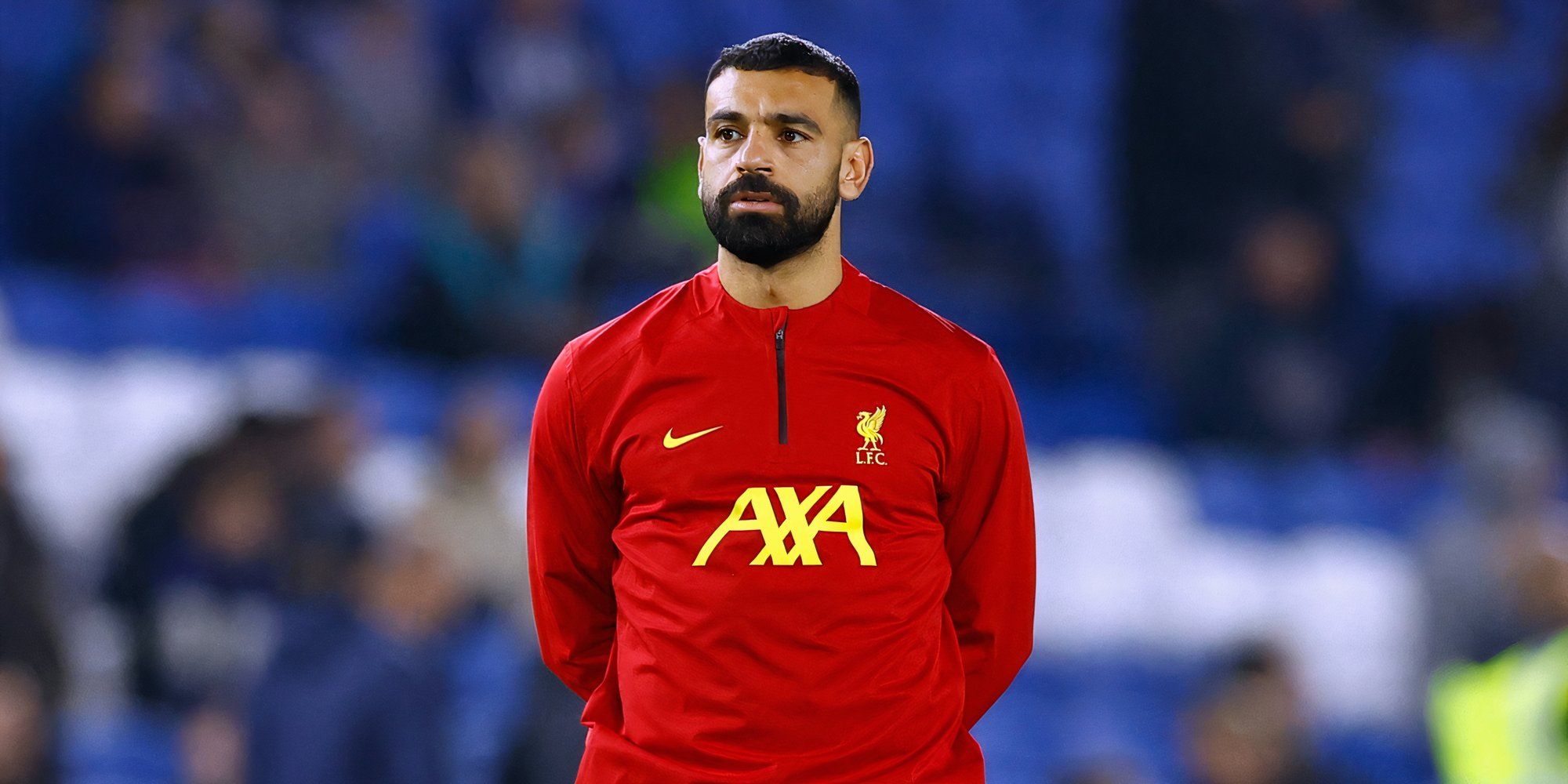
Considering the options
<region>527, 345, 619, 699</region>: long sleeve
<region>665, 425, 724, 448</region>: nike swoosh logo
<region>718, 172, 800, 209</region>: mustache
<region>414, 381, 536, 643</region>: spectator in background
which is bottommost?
<region>414, 381, 536, 643</region>: spectator in background

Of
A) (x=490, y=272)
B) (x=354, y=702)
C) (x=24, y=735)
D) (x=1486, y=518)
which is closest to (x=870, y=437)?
(x=354, y=702)

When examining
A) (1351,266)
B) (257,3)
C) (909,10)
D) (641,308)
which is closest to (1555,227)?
(1351,266)

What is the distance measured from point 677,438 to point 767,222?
0.26m

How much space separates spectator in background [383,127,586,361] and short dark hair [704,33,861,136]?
427cm

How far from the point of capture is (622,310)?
670 centimetres

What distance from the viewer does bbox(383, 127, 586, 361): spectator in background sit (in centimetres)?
645

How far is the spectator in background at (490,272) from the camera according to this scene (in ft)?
21.2

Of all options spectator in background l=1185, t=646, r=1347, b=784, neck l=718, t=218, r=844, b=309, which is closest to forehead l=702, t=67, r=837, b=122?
neck l=718, t=218, r=844, b=309

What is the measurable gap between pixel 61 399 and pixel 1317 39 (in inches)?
191

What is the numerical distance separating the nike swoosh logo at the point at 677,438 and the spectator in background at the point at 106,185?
194 inches

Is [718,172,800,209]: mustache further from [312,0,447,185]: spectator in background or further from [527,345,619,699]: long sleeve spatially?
[312,0,447,185]: spectator in background

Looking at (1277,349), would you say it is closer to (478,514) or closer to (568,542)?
(478,514)

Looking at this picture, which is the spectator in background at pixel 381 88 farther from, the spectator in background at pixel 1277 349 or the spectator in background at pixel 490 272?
the spectator in background at pixel 1277 349

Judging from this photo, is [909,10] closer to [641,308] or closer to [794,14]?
[794,14]
